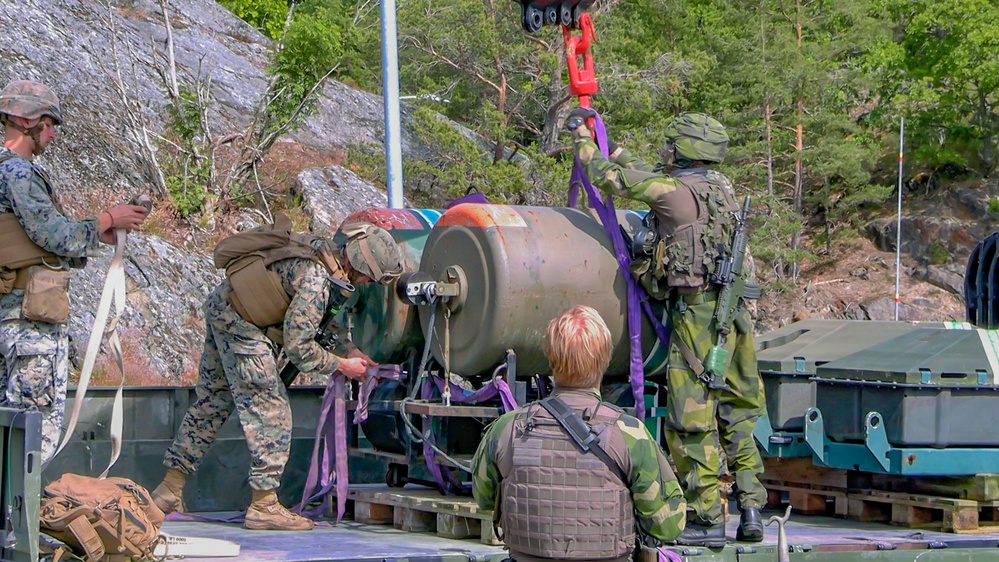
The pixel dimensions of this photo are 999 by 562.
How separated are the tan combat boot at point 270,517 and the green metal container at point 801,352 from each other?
7.52 ft

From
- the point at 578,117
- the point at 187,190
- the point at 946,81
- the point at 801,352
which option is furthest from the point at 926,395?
the point at 946,81

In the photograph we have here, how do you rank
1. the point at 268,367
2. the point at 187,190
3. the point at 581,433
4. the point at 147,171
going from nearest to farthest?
the point at 581,433 < the point at 268,367 < the point at 147,171 < the point at 187,190

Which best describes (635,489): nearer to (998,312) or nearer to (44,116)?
(44,116)

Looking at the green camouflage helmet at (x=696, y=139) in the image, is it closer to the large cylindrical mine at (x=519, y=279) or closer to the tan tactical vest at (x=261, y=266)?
the large cylindrical mine at (x=519, y=279)

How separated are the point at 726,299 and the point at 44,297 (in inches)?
111

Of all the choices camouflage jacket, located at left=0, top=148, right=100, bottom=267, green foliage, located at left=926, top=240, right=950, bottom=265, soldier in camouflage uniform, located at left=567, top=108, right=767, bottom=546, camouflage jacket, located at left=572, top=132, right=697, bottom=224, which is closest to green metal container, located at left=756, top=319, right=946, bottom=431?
soldier in camouflage uniform, located at left=567, top=108, right=767, bottom=546

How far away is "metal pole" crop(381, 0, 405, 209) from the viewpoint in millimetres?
9391

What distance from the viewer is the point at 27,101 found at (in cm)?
534

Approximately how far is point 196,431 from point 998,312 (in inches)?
167

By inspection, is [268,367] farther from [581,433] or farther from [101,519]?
[581,433]

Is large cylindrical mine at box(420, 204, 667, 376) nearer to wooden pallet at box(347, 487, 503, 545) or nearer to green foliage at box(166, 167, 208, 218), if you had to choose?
wooden pallet at box(347, 487, 503, 545)

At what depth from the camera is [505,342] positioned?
5.74m

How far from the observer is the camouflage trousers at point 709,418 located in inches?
220

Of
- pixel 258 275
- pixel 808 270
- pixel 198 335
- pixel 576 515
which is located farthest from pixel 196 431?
pixel 808 270
